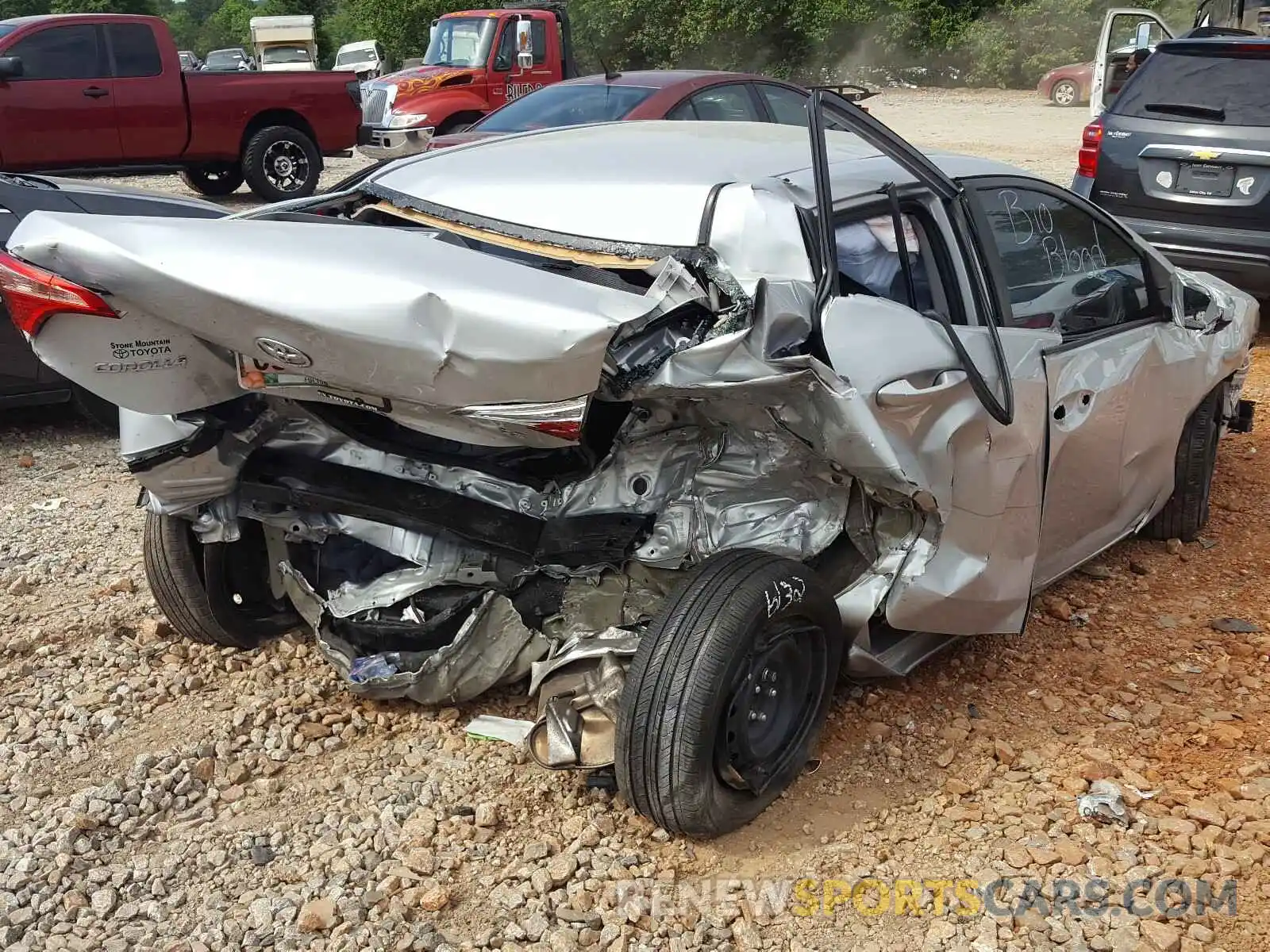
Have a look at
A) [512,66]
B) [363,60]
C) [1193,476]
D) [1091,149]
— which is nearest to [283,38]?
[363,60]

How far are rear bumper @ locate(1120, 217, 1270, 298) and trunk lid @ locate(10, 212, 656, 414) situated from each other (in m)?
5.52

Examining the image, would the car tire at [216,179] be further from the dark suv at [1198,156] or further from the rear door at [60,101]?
the dark suv at [1198,156]

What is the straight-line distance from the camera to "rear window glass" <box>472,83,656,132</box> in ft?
29.3

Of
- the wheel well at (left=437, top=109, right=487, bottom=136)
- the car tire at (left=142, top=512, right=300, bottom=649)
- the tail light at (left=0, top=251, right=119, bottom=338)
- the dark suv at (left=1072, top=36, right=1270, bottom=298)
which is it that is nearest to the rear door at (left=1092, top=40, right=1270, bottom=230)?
the dark suv at (left=1072, top=36, right=1270, bottom=298)

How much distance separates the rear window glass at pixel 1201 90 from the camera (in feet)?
23.4

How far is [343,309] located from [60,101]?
11505 millimetres

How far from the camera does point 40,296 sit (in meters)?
2.60

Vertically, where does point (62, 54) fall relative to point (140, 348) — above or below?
above

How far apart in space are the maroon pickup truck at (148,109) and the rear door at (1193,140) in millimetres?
9296

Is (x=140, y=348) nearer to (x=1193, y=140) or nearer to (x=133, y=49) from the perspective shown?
(x=1193, y=140)

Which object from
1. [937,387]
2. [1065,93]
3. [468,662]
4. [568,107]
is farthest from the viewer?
[1065,93]

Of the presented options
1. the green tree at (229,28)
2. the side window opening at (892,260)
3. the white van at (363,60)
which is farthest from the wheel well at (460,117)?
the green tree at (229,28)

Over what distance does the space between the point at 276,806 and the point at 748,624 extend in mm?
1367

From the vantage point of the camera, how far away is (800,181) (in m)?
3.15
